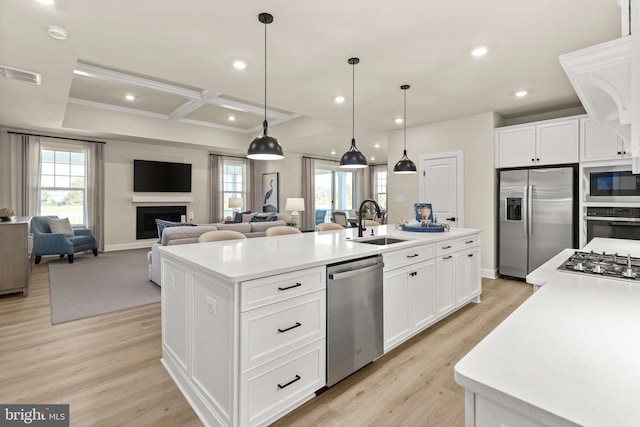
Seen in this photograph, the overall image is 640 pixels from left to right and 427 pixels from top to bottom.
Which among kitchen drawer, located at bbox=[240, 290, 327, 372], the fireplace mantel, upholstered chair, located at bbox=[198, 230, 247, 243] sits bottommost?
Answer: kitchen drawer, located at bbox=[240, 290, 327, 372]

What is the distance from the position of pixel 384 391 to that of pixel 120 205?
24.9ft

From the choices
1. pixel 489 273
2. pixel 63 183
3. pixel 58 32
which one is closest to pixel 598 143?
pixel 489 273

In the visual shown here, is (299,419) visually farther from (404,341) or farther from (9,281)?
(9,281)

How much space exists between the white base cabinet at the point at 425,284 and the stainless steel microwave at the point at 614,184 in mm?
1813

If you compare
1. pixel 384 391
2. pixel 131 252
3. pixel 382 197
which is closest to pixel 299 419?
pixel 384 391

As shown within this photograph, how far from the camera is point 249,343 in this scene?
153cm

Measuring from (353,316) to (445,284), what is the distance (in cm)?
140

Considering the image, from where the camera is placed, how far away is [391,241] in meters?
3.08

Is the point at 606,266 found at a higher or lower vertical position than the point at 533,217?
lower

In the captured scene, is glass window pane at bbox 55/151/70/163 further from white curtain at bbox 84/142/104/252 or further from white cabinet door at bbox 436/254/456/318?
white cabinet door at bbox 436/254/456/318

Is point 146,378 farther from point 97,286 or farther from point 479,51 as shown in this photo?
point 479,51

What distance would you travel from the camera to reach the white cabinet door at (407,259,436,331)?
103 inches

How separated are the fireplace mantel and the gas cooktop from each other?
322 inches

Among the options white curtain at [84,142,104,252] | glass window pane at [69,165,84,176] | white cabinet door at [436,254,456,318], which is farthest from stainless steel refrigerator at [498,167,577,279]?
glass window pane at [69,165,84,176]
